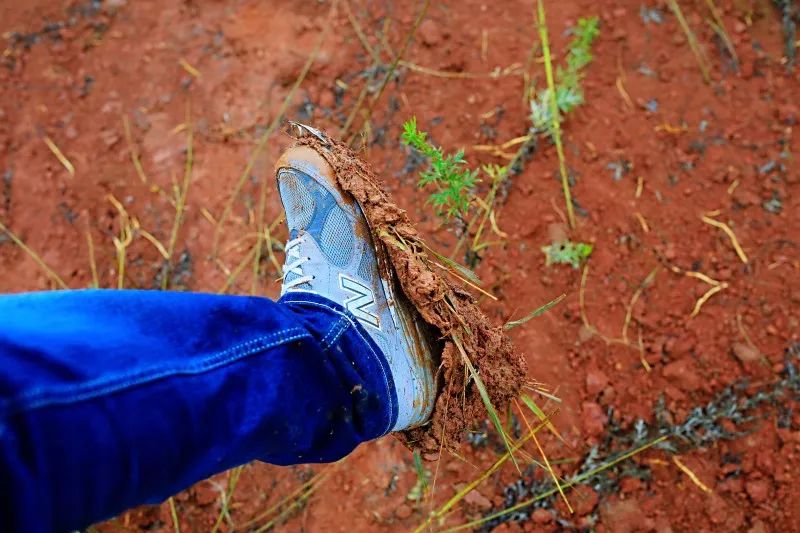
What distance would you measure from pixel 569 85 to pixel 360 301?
123cm

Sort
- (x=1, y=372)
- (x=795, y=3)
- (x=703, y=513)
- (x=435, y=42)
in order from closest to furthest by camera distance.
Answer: (x=1, y=372), (x=703, y=513), (x=795, y=3), (x=435, y=42)

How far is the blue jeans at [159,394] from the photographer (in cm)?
93

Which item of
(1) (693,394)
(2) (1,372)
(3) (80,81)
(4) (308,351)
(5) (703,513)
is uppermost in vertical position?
(3) (80,81)

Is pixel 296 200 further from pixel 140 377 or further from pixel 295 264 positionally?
pixel 140 377

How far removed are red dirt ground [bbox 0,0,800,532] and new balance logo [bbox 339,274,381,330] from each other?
71 cm

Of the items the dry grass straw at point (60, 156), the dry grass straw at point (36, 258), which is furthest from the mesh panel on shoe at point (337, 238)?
the dry grass straw at point (60, 156)

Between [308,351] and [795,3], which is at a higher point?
[795,3]

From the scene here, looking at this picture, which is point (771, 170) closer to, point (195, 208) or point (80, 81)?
point (195, 208)

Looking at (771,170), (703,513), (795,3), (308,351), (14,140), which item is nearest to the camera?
(308,351)

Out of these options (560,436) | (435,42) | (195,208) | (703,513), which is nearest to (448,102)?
(435,42)

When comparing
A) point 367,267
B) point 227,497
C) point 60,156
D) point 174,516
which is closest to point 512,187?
point 367,267

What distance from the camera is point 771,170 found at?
2.17 meters

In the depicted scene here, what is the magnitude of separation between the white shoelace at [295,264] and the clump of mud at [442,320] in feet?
0.64

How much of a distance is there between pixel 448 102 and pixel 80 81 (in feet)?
5.39
